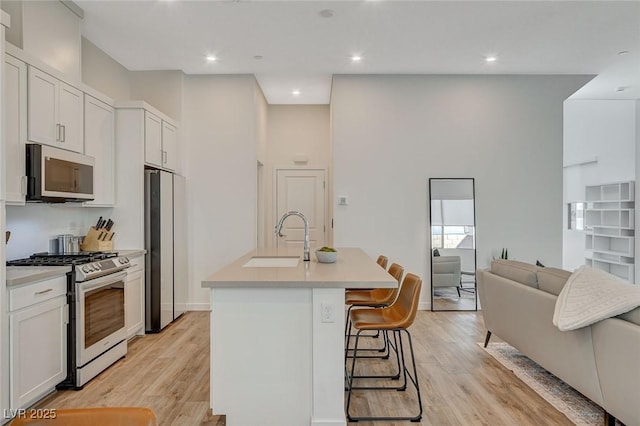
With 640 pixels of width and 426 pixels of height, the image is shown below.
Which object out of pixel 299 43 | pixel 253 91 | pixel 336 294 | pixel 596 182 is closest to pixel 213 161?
pixel 253 91

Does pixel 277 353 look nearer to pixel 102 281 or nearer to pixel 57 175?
pixel 102 281

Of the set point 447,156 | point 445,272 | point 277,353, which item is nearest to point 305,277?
point 277,353

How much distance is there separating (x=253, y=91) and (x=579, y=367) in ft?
14.7

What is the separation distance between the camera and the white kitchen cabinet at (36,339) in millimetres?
2291

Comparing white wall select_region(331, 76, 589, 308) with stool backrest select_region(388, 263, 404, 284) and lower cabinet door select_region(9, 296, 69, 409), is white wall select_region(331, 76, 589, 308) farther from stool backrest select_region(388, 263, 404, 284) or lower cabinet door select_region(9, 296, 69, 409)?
lower cabinet door select_region(9, 296, 69, 409)

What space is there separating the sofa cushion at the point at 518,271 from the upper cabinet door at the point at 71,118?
371cm

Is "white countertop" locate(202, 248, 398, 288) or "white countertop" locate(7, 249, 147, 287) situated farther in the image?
"white countertop" locate(7, 249, 147, 287)

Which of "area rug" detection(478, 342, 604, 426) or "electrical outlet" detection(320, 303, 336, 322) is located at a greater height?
"electrical outlet" detection(320, 303, 336, 322)

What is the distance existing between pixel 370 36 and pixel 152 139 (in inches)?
100

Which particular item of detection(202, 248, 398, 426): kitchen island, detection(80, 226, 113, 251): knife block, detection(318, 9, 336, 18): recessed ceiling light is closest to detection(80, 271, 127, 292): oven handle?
detection(80, 226, 113, 251): knife block

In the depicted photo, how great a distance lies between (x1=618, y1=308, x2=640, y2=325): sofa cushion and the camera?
1997mm

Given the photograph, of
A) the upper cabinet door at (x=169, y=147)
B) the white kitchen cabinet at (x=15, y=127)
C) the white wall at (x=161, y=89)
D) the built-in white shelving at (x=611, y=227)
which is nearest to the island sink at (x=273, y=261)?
the white kitchen cabinet at (x=15, y=127)

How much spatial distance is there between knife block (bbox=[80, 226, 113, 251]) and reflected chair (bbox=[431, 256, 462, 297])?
3825 millimetres

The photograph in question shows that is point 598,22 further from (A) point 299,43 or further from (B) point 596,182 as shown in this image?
(B) point 596,182
